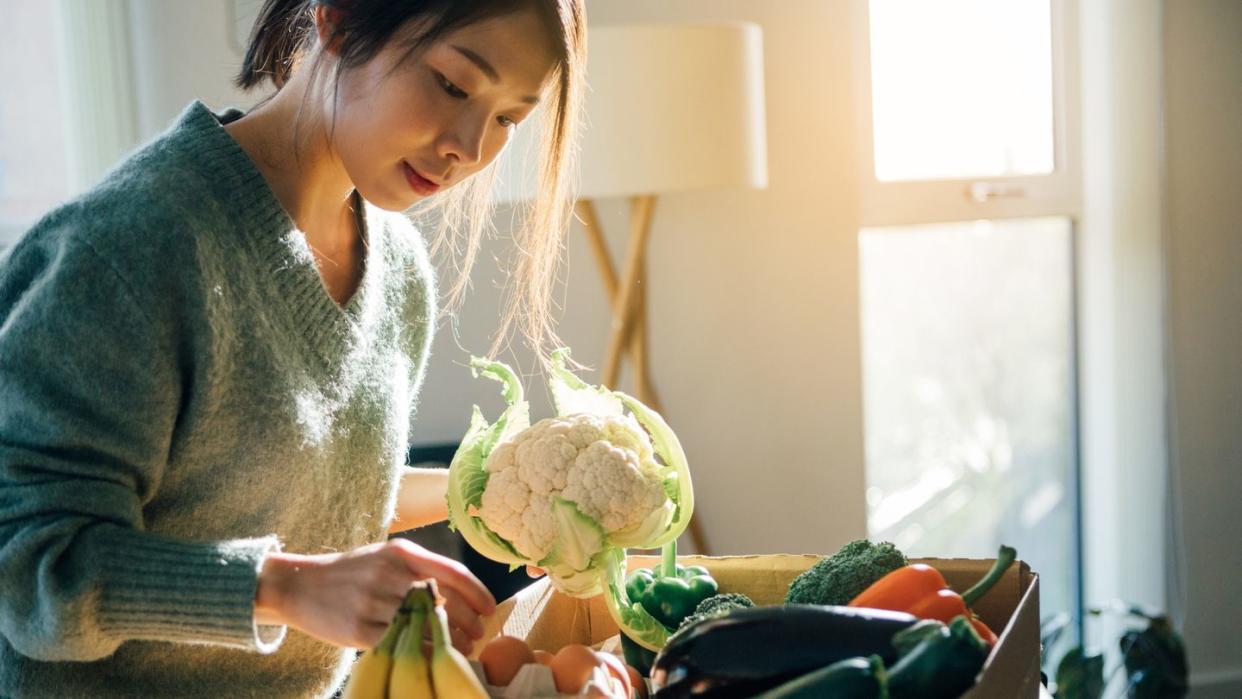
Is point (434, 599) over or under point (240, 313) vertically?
under

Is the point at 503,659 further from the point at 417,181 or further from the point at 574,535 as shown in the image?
the point at 417,181

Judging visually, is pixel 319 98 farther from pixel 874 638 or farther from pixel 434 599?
pixel 874 638

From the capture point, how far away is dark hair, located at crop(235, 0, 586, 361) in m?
0.92

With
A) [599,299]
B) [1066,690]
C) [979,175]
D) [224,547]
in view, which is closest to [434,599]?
[224,547]

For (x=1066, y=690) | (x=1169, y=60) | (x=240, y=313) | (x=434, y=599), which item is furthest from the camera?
(x=1169, y=60)

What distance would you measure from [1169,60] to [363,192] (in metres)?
2.80

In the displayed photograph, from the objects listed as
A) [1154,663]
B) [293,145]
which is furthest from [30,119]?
[1154,663]

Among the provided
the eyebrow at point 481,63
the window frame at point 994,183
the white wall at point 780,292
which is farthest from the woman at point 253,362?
the window frame at point 994,183

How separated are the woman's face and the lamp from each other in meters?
1.24

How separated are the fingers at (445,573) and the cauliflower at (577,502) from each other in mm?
211

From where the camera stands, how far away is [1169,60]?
10.5 ft

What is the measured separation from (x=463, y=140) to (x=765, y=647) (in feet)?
1.45

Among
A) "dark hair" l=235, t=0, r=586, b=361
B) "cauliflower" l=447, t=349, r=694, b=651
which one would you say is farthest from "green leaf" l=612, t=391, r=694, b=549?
"dark hair" l=235, t=0, r=586, b=361

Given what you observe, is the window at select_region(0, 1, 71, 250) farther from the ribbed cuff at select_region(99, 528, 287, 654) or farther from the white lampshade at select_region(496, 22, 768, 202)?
the ribbed cuff at select_region(99, 528, 287, 654)
